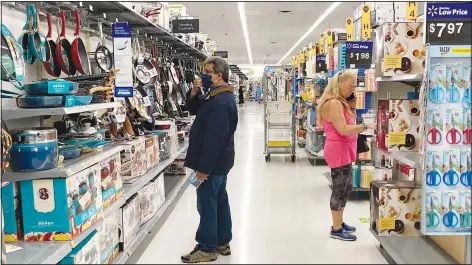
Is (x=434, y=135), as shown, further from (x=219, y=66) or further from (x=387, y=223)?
(x=219, y=66)

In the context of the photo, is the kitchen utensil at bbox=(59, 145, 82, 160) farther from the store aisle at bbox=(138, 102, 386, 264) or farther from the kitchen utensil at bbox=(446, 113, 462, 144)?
the kitchen utensil at bbox=(446, 113, 462, 144)

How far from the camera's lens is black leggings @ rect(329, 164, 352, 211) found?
12.7ft

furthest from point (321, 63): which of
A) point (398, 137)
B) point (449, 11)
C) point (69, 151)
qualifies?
point (69, 151)

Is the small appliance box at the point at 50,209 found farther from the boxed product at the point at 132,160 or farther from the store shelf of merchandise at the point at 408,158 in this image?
the store shelf of merchandise at the point at 408,158

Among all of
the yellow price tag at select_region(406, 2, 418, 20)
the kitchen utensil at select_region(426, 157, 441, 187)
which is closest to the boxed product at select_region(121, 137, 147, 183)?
the kitchen utensil at select_region(426, 157, 441, 187)

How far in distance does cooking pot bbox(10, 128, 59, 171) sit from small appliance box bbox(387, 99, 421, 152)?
2206mm

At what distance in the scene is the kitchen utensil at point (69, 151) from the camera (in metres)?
2.69

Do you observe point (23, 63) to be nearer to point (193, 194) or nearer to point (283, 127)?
point (193, 194)

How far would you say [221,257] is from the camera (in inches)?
137

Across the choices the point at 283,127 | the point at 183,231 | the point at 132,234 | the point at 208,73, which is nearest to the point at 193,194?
the point at 183,231

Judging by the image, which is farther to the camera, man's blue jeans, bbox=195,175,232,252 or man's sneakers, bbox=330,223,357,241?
man's sneakers, bbox=330,223,357,241

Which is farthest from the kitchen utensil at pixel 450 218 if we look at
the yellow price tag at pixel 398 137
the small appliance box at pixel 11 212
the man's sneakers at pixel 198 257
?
the small appliance box at pixel 11 212

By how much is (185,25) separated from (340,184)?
327 centimetres

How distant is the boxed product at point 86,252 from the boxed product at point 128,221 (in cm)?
49
